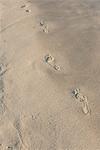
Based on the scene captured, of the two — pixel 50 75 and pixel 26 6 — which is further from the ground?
pixel 26 6

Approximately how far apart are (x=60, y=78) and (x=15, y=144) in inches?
45.1

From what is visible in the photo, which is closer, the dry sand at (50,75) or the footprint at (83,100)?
the dry sand at (50,75)

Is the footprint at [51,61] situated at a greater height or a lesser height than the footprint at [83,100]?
greater

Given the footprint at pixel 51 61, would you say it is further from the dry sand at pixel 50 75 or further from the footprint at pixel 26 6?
the footprint at pixel 26 6

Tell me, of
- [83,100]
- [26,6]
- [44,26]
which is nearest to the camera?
[83,100]

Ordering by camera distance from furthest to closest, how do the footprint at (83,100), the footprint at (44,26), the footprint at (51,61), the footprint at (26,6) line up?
1. the footprint at (26,6)
2. the footprint at (44,26)
3. the footprint at (51,61)
4. the footprint at (83,100)

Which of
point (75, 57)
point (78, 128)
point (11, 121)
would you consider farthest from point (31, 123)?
point (75, 57)

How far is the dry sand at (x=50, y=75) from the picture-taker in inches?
143

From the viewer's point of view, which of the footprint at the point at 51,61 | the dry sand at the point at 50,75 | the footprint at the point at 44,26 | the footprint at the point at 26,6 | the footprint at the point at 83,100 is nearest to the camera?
the dry sand at the point at 50,75

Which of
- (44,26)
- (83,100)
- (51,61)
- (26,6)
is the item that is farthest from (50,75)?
(26,6)

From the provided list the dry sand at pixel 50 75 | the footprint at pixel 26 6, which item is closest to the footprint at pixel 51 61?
the dry sand at pixel 50 75

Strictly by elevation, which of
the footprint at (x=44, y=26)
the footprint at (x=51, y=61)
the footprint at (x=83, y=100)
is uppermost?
the footprint at (x=44, y=26)

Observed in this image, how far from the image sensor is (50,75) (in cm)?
434

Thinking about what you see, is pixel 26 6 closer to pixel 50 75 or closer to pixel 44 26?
pixel 44 26
